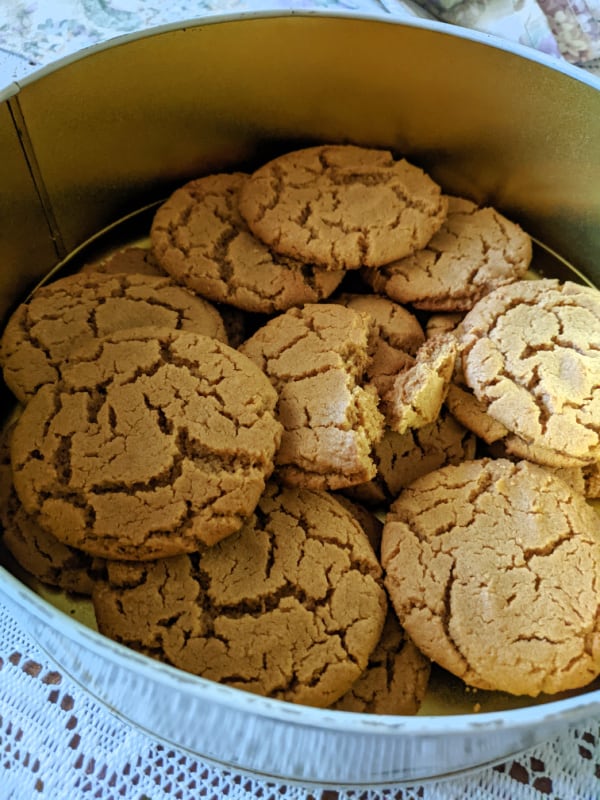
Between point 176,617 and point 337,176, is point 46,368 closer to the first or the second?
point 176,617

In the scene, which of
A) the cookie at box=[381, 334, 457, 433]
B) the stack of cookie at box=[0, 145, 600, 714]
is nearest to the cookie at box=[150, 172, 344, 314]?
the stack of cookie at box=[0, 145, 600, 714]

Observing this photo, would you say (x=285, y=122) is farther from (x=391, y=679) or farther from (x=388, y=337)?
(x=391, y=679)

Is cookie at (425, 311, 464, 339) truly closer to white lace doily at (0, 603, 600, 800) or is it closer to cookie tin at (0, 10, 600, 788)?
cookie tin at (0, 10, 600, 788)

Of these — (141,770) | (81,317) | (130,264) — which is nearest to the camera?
(141,770)

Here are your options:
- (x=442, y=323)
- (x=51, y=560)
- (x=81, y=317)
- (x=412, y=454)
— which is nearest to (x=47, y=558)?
(x=51, y=560)

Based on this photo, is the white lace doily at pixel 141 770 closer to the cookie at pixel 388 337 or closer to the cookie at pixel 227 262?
the cookie at pixel 388 337

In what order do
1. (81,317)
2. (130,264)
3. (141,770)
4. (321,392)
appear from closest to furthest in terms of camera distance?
1. (141,770)
2. (321,392)
3. (81,317)
4. (130,264)
